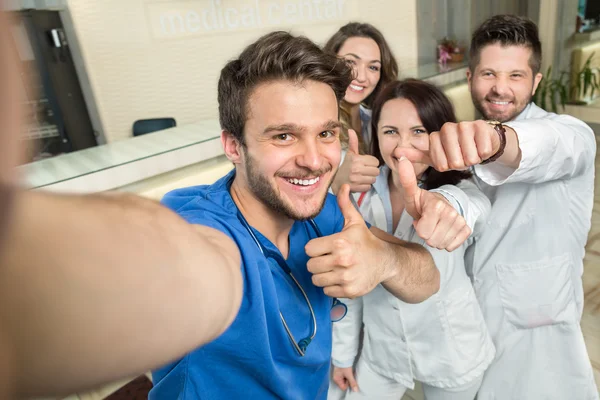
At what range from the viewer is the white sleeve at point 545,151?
1.06m

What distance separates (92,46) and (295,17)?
2.10 m

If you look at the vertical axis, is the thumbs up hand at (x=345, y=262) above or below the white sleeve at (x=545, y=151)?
below

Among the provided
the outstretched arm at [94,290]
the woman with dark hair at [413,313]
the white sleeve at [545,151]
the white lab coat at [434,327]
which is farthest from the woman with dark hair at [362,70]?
the outstretched arm at [94,290]

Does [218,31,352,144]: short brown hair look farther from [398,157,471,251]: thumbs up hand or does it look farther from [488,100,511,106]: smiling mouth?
[488,100,511,106]: smiling mouth

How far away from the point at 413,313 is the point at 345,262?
22.6 inches

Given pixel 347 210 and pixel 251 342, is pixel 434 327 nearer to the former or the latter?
pixel 347 210

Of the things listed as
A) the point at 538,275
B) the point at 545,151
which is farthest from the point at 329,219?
the point at 538,275

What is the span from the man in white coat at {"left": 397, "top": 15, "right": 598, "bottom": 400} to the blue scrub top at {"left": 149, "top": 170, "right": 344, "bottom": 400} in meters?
0.82

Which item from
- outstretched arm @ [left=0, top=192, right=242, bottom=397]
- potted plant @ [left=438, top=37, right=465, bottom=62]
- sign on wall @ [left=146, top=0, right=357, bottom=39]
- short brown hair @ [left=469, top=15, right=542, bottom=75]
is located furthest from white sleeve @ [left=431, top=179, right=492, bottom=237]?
potted plant @ [left=438, top=37, right=465, bottom=62]

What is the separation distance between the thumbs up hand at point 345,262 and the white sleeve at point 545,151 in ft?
1.47

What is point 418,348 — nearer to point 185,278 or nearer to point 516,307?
point 516,307

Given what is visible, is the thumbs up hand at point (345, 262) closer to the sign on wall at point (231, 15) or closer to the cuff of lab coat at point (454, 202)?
the cuff of lab coat at point (454, 202)

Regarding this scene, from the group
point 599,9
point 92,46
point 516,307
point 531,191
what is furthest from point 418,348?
point 599,9

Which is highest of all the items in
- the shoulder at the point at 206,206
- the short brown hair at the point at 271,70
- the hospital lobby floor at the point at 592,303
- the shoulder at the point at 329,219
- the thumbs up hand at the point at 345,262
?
Result: the short brown hair at the point at 271,70
